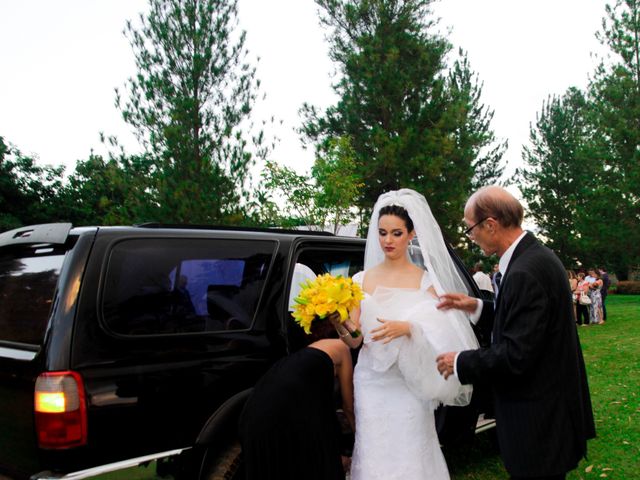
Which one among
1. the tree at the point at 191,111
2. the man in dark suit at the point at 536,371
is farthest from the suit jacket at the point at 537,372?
the tree at the point at 191,111

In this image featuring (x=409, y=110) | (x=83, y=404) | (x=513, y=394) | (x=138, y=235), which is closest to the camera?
(x=513, y=394)

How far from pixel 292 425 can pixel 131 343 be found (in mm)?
916

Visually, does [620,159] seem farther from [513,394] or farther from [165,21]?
[513,394]

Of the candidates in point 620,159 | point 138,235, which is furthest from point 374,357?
point 620,159

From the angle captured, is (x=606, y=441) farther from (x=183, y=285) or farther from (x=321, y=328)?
(x=183, y=285)

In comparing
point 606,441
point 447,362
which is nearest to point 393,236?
point 447,362

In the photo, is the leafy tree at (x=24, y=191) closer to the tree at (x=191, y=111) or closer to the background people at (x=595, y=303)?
the tree at (x=191, y=111)

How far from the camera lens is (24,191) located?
35.9 m

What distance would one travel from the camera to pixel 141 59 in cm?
1730

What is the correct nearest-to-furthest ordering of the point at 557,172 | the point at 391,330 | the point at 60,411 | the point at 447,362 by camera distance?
1. the point at 60,411
2. the point at 447,362
3. the point at 391,330
4. the point at 557,172

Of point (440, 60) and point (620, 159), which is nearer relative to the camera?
point (440, 60)

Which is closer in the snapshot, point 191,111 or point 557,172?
point 191,111

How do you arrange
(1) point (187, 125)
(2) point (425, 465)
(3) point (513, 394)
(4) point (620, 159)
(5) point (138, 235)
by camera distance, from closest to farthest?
(3) point (513, 394) < (5) point (138, 235) < (2) point (425, 465) < (1) point (187, 125) < (4) point (620, 159)

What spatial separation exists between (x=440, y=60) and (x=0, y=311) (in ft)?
89.0
